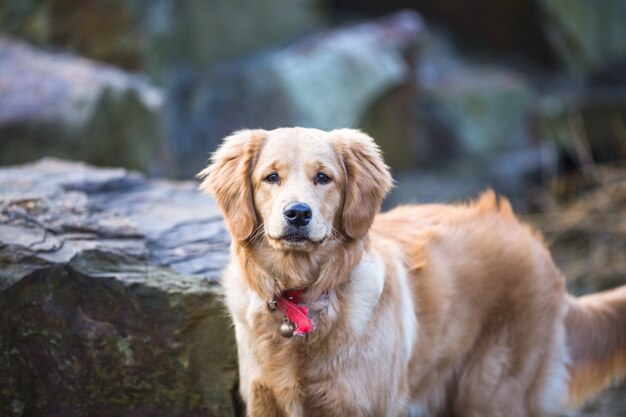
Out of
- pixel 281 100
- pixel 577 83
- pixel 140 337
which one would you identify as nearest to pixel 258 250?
pixel 140 337

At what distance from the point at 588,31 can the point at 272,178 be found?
7.38 metres

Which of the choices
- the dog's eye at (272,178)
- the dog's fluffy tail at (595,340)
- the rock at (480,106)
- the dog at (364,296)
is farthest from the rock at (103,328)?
the rock at (480,106)

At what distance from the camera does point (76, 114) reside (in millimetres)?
6129

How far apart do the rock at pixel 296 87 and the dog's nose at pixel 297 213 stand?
4918mm

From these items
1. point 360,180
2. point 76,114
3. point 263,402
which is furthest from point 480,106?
point 263,402

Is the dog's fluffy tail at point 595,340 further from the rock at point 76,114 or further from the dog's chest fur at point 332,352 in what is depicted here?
the rock at point 76,114

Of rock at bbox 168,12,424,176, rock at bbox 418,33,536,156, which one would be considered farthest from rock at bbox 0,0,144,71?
rock at bbox 418,33,536,156

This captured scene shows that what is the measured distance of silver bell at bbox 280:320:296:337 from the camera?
11.3 ft

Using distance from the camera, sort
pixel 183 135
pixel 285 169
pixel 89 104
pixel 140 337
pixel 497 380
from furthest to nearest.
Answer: pixel 183 135 < pixel 89 104 < pixel 497 380 < pixel 140 337 < pixel 285 169

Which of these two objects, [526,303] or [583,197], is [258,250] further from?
[583,197]

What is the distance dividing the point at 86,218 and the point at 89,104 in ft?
7.46

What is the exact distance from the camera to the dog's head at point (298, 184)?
333 centimetres

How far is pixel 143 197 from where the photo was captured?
4750 millimetres

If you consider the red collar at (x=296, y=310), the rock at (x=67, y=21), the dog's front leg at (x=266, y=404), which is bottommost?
the dog's front leg at (x=266, y=404)
